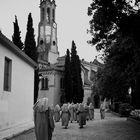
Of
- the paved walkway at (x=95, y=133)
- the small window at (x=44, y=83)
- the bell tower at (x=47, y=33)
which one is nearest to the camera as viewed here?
the paved walkway at (x=95, y=133)

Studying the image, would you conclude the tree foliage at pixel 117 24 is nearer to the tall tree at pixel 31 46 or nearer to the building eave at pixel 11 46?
the building eave at pixel 11 46

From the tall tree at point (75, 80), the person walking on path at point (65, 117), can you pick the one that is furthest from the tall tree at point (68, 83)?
the person walking on path at point (65, 117)

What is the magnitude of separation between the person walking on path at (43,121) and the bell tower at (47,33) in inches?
2252

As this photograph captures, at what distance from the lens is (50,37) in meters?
70.1

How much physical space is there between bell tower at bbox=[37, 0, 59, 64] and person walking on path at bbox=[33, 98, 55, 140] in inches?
2252

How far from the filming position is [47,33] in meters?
70.6

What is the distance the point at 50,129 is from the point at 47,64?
5208cm

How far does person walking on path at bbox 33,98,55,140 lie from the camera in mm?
10562

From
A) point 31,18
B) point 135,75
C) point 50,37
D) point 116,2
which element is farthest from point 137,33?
point 50,37

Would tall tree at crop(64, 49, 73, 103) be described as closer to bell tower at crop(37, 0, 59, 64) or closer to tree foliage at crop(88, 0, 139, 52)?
bell tower at crop(37, 0, 59, 64)

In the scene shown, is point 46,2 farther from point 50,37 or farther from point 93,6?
point 93,6

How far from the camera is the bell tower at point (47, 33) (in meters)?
68.7

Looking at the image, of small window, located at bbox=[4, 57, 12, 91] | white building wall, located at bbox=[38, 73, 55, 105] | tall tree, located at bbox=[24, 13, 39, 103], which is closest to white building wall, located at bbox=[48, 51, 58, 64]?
white building wall, located at bbox=[38, 73, 55, 105]

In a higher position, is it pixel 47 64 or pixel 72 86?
Answer: pixel 47 64
